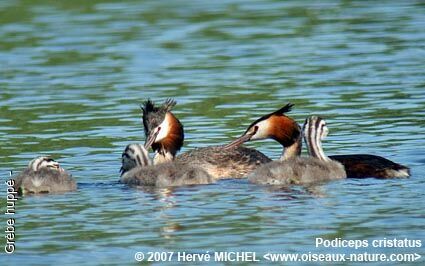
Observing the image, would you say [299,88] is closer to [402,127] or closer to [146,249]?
[402,127]

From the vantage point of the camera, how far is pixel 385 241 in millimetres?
11633

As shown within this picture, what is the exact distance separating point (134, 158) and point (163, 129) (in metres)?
0.64

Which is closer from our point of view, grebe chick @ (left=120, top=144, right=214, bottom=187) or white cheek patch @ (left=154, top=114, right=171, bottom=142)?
grebe chick @ (left=120, top=144, right=214, bottom=187)


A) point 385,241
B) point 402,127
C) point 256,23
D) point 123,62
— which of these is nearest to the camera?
point 385,241

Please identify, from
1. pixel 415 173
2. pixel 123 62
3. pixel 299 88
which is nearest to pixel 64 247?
pixel 415 173

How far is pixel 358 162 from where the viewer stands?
1506cm

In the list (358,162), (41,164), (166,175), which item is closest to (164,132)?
(166,175)

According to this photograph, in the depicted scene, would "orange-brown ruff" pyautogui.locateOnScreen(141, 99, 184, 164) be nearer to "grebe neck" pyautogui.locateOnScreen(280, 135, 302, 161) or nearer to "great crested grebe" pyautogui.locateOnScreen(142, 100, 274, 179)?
"great crested grebe" pyautogui.locateOnScreen(142, 100, 274, 179)

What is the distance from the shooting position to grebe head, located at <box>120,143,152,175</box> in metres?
15.3

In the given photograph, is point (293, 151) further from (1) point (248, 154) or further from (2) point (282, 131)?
(1) point (248, 154)

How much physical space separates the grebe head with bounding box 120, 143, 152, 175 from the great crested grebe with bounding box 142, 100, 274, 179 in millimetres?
222

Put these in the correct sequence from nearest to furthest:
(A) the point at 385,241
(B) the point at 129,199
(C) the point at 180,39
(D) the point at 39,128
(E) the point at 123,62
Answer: (A) the point at 385,241
(B) the point at 129,199
(D) the point at 39,128
(E) the point at 123,62
(C) the point at 180,39

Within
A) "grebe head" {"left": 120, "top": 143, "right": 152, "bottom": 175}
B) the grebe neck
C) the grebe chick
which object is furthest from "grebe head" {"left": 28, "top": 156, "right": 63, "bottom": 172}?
the grebe neck

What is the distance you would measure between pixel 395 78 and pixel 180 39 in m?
6.95
